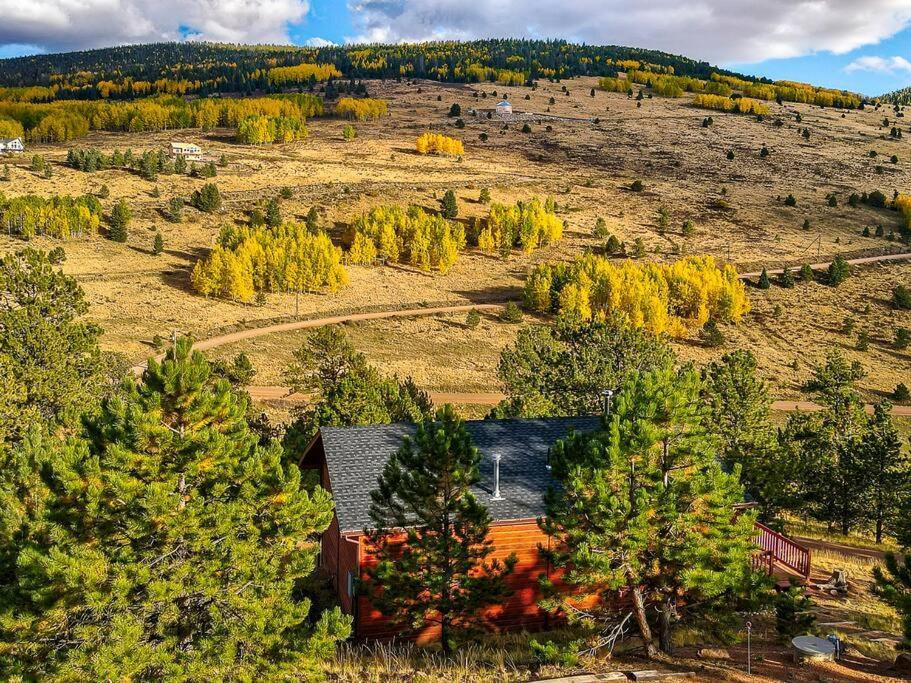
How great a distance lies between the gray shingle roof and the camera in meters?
18.8

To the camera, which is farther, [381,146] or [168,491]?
[381,146]

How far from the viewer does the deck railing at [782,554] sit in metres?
20.6

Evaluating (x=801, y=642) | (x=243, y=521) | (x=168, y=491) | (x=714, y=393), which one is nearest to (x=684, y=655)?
(x=801, y=642)

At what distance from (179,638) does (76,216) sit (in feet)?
267

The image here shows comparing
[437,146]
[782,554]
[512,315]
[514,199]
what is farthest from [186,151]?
[782,554]

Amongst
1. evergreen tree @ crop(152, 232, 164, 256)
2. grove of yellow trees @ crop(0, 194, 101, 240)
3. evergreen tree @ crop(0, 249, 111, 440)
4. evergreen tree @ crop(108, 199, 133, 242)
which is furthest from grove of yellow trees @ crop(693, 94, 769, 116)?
evergreen tree @ crop(0, 249, 111, 440)

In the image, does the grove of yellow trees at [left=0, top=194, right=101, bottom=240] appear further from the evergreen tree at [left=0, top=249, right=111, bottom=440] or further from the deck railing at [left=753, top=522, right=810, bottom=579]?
the deck railing at [left=753, top=522, right=810, bottom=579]

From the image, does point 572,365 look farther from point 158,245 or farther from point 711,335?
point 158,245

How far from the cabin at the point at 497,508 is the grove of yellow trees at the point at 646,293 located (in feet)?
170

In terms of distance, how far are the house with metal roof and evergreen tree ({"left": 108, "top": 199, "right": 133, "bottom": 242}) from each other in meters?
71.7

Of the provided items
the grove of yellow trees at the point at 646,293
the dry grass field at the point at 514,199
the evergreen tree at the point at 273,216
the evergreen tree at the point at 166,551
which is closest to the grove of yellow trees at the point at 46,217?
the dry grass field at the point at 514,199

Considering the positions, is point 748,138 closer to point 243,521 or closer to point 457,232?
point 457,232

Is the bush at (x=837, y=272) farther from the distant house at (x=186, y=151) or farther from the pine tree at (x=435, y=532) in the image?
the distant house at (x=186, y=151)

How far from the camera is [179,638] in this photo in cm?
1292
